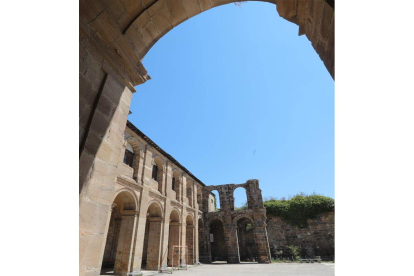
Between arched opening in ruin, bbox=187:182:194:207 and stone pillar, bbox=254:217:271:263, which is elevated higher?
arched opening in ruin, bbox=187:182:194:207

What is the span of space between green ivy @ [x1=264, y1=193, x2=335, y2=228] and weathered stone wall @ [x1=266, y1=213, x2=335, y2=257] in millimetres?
458

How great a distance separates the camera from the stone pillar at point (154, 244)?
42.8 feet

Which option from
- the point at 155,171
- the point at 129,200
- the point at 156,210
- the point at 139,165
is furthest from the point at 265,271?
the point at 139,165

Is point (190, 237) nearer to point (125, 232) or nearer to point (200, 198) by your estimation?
point (200, 198)

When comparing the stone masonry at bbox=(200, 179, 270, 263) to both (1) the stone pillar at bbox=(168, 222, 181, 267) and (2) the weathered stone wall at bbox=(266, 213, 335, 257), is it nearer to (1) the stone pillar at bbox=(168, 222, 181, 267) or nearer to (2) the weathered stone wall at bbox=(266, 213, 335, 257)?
(2) the weathered stone wall at bbox=(266, 213, 335, 257)

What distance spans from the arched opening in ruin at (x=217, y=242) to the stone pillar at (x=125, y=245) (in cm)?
1138

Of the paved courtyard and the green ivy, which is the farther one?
the green ivy

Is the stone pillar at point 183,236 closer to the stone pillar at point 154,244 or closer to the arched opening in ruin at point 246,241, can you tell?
the stone pillar at point 154,244

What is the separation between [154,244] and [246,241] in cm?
1162

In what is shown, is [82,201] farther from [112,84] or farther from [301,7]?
[301,7]

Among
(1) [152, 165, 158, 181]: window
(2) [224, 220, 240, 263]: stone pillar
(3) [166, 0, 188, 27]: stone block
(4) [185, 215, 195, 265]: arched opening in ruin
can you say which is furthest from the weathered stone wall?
(3) [166, 0, 188, 27]: stone block

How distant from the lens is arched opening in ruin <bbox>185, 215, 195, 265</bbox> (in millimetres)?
17062

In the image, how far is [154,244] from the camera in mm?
13477
